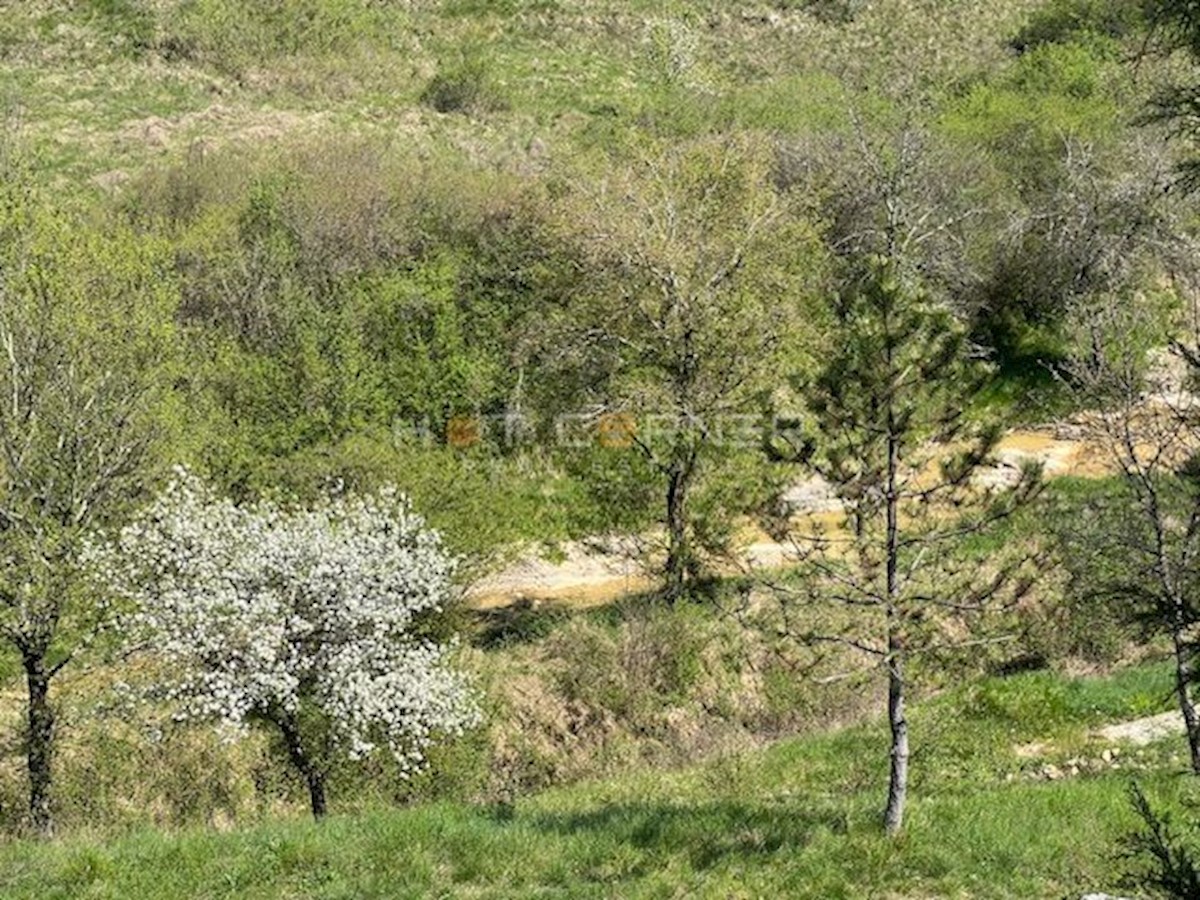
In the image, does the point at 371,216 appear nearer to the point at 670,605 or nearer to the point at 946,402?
the point at 670,605

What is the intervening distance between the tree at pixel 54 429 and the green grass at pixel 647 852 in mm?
4014

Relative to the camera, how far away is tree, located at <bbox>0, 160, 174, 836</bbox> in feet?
53.7

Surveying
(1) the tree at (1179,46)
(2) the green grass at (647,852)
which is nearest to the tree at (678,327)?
(2) the green grass at (647,852)

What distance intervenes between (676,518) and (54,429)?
41.1 feet

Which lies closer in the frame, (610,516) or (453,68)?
(610,516)

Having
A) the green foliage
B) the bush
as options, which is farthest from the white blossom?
the green foliage

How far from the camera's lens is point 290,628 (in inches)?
706

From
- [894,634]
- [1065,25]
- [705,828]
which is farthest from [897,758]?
[1065,25]

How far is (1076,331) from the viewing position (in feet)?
90.3

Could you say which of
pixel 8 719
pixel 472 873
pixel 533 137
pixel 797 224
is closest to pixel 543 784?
pixel 472 873

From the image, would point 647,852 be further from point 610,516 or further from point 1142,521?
point 610,516

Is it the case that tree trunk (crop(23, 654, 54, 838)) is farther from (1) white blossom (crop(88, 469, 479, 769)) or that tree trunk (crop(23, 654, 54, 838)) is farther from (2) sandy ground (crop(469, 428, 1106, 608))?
(2) sandy ground (crop(469, 428, 1106, 608))

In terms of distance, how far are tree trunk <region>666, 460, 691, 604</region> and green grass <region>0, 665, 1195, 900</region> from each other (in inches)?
351

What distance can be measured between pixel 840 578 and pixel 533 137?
4120 cm
